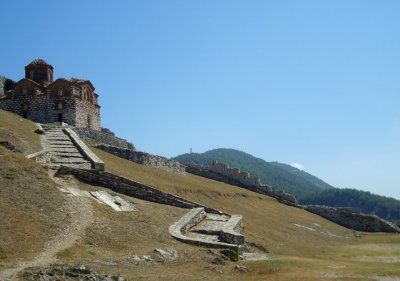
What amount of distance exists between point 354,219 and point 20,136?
141 feet

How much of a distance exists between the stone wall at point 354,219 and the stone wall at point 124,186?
3629 centimetres

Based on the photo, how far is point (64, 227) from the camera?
781 inches

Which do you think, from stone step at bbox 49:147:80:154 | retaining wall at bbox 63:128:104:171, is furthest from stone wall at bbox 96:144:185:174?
stone step at bbox 49:147:80:154

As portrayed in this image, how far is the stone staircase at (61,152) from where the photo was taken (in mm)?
32506

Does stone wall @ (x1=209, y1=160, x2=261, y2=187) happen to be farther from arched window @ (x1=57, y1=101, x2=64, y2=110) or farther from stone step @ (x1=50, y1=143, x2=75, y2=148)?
stone step @ (x1=50, y1=143, x2=75, y2=148)

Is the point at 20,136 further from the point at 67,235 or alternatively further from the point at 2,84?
the point at 2,84

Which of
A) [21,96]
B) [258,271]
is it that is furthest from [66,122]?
[258,271]

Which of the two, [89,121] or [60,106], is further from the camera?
[89,121]

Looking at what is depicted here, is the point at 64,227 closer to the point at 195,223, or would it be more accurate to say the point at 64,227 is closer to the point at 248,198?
the point at 195,223

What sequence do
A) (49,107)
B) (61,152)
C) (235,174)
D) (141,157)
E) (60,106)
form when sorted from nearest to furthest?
(61,152) < (141,157) < (60,106) < (49,107) < (235,174)

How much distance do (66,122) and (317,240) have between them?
32.9 meters

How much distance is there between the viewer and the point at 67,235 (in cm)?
1906

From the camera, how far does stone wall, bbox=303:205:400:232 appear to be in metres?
61.0

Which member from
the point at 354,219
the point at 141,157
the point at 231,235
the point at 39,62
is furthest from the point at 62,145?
the point at 354,219
